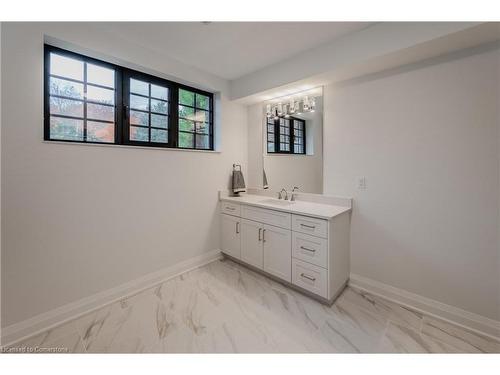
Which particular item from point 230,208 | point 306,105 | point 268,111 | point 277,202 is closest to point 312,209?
point 277,202

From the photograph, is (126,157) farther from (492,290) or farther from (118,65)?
(492,290)

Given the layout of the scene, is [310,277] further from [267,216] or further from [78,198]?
[78,198]

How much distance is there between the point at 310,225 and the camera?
205cm

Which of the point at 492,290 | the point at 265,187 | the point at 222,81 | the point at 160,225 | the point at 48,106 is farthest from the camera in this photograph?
the point at 265,187

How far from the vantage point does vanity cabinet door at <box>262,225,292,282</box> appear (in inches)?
87.5

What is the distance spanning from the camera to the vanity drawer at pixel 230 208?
2.73m

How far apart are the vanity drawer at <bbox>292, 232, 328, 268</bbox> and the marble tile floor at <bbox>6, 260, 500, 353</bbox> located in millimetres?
380

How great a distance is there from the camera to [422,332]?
1647 millimetres

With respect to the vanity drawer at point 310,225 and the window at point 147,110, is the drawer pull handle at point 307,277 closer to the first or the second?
the vanity drawer at point 310,225

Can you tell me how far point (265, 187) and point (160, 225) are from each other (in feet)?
4.66

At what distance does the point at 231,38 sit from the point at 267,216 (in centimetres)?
175

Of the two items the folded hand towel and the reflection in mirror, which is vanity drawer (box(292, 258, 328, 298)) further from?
the folded hand towel

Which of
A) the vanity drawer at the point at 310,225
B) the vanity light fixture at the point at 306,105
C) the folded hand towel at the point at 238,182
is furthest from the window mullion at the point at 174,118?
the vanity drawer at the point at 310,225

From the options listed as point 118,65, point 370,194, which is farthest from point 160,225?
point 370,194
